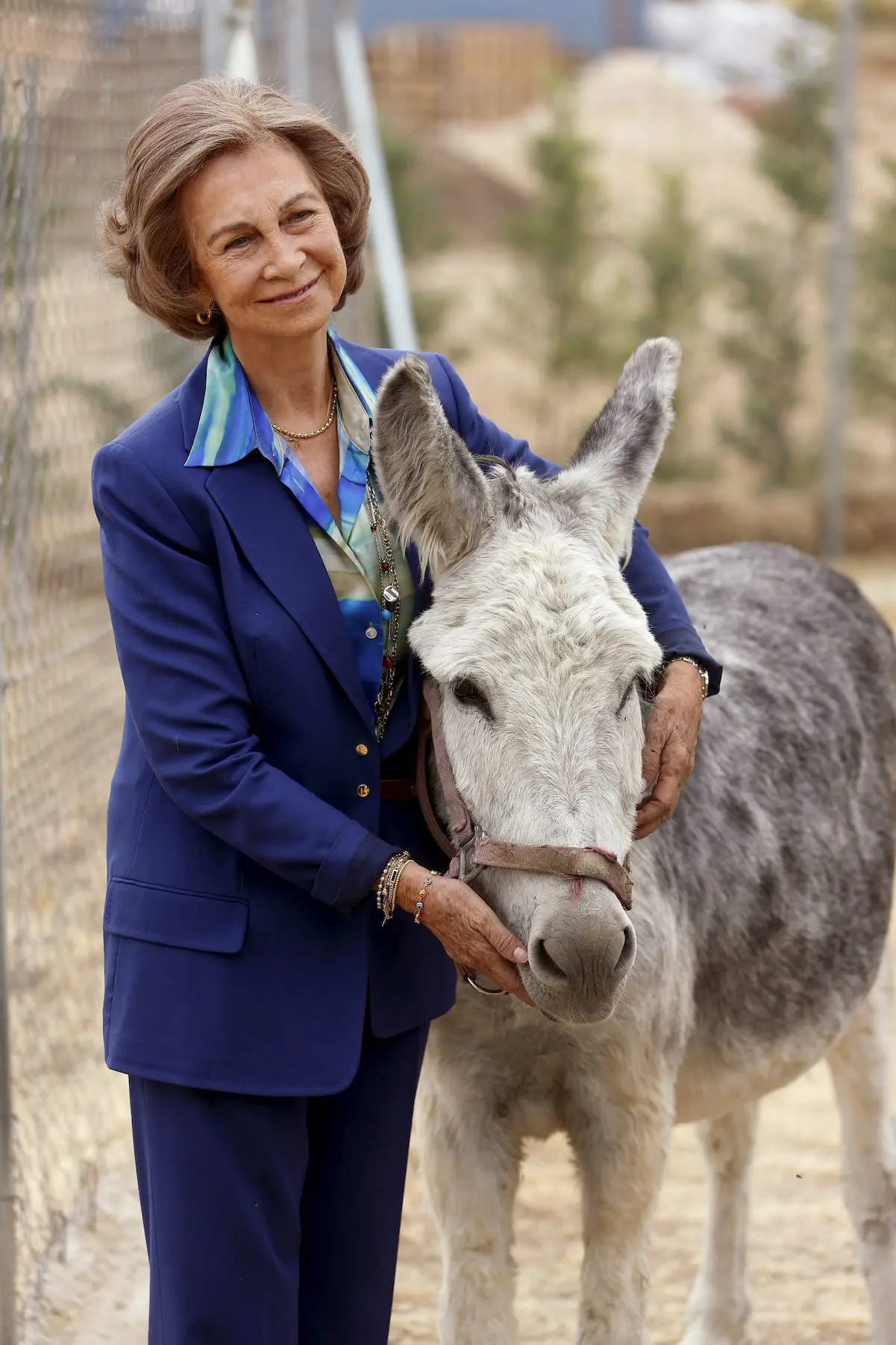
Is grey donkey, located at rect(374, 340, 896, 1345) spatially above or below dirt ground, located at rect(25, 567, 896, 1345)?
above

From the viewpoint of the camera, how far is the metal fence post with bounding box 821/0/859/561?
39.4ft

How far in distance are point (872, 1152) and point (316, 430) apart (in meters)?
2.25

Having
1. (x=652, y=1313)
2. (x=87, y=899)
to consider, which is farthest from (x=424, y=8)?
(x=652, y=1313)

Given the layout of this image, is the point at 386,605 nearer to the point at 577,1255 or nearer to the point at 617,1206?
the point at 617,1206

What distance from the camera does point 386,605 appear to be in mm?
2240

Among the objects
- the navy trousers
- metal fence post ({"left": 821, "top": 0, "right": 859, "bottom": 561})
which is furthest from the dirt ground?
metal fence post ({"left": 821, "top": 0, "right": 859, "bottom": 561})

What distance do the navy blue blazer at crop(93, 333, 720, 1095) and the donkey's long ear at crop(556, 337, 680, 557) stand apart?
1.45 ft

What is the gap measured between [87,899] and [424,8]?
1991 centimetres

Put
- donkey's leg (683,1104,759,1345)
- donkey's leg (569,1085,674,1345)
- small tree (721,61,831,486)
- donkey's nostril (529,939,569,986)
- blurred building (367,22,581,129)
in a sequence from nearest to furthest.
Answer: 1. donkey's nostril (529,939,569,986)
2. donkey's leg (569,1085,674,1345)
3. donkey's leg (683,1104,759,1345)
4. small tree (721,61,831,486)
5. blurred building (367,22,581,129)

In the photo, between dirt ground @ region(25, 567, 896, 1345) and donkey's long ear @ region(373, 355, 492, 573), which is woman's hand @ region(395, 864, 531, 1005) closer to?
donkey's long ear @ region(373, 355, 492, 573)

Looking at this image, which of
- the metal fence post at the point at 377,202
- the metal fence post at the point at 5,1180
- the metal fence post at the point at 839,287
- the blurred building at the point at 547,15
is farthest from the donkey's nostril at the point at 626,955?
the blurred building at the point at 547,15

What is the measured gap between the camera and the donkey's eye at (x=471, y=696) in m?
2.09

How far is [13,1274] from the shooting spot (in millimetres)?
2734

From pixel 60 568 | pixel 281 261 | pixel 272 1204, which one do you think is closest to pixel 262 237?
pixel 281 261
